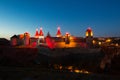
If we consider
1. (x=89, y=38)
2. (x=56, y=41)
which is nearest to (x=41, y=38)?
(x=56, y=41)

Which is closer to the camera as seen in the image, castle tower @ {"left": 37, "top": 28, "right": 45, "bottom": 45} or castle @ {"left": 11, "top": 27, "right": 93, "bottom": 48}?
castle @ {"left": 11, "top": 27, "right": 93, "bottom": 48}

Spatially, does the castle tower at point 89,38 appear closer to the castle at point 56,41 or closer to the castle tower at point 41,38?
the castle at point 56,41

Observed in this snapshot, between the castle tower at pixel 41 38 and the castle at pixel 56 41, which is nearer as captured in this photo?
the castle at pixel 56 41

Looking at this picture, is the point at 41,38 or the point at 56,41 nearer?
the point at 56,41

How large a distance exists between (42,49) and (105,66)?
1465 centimetres

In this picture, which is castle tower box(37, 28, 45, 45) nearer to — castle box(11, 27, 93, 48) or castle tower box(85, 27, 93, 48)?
castle box(11, 27, 93, 48)

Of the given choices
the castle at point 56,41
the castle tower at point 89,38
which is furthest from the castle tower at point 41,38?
the castle tower at point 89,38

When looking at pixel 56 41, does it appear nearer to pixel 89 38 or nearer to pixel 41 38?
pixel 41 38

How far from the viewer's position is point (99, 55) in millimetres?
38719

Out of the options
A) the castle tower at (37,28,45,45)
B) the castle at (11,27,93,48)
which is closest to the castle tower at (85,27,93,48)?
the castle at (11,27,93,48)

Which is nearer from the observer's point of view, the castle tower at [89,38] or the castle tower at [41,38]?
the castle tower at [89,38]

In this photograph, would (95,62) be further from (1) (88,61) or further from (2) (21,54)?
(2) (21,54)

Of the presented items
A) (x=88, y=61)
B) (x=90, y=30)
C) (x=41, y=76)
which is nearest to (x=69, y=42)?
(x=90, y=30)

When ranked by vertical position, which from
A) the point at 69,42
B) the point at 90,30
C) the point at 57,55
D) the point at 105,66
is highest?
the point at 90,30
